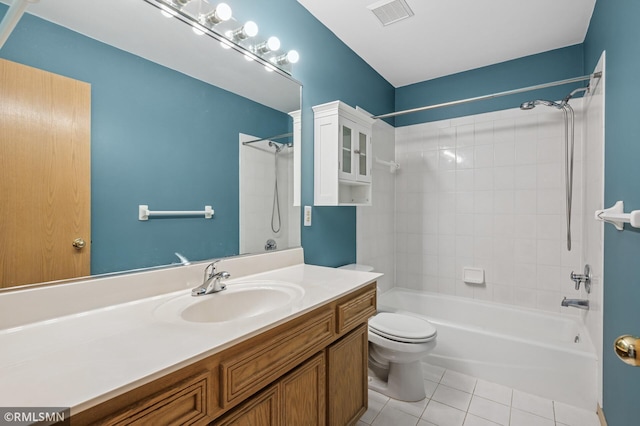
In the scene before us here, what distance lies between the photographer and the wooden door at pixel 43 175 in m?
0.87

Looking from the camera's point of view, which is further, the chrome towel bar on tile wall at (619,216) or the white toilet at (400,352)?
the white toilet at (400,352)

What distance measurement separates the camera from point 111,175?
1064mm

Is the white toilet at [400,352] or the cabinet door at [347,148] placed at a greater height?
the cabinet door at [347,148]

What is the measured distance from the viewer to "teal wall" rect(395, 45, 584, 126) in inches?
95.3

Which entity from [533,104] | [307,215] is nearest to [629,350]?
[307,215]

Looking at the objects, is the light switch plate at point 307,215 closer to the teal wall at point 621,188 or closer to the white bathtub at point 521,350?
the white bathtub at point 521,350

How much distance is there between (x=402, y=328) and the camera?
192 cm

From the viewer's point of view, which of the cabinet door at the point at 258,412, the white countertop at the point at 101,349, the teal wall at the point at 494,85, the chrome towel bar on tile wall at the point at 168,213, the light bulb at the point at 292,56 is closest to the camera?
the white countertop at the point at 101,349

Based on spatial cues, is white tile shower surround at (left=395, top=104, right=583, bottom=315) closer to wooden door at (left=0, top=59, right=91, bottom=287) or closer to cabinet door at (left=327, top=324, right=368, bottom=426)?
cabinet door at (left=327, top=324, right=368, bottom=426)

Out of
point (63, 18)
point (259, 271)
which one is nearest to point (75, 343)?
point (259, 271)

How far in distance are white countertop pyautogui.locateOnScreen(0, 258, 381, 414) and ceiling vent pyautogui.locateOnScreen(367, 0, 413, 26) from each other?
6.21ft

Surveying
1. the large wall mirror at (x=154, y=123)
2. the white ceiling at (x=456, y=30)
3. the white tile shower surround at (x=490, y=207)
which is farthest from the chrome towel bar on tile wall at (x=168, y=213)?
the white tile shower surround at (x=490, y=207)

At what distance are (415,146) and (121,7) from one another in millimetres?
2586

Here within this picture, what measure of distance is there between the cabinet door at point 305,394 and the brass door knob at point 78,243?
0.82 metres
